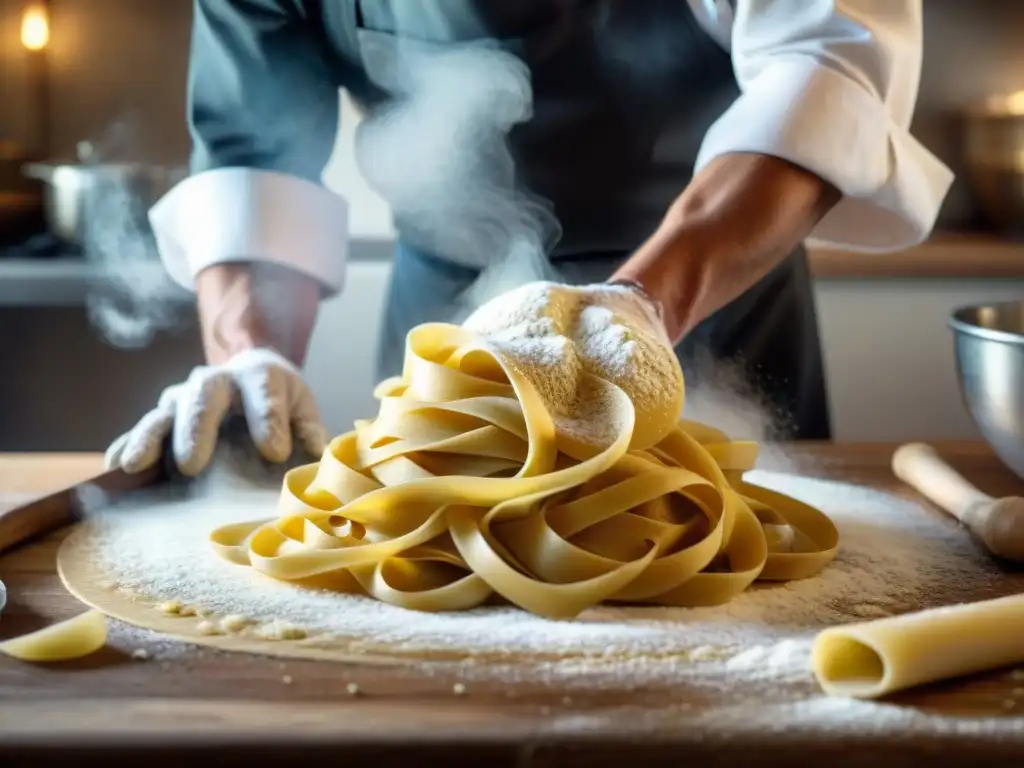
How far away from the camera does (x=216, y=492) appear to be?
1182mm

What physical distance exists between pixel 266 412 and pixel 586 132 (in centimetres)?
62

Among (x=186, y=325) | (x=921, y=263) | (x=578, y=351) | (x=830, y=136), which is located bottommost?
(x=186, y=325)

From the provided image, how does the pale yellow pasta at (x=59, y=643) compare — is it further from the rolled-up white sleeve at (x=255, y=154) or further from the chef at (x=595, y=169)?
the rolled-up white sleeve at (x=255, y=154)

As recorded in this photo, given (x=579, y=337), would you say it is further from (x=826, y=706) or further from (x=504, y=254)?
(x=504, y=254)

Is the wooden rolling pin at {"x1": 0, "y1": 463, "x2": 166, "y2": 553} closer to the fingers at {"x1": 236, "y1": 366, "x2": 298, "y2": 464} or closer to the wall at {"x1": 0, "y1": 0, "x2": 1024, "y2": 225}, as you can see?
the fingers at {"x1": 236, "y1": 366, "x2": 298, "y2": 464}

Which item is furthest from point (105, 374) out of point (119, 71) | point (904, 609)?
point (904, 609)

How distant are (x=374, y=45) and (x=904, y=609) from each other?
41.9 inches

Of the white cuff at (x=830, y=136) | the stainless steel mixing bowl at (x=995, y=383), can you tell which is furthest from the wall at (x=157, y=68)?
the stainless steel mixing bowl at (x=995, y=383)

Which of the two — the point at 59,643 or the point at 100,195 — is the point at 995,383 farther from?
the point at 100,195

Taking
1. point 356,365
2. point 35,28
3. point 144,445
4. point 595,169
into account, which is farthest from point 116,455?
point 35,28

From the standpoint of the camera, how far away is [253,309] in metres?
1.46

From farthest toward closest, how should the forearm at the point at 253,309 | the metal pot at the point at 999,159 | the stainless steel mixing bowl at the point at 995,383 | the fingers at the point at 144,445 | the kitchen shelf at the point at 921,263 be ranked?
1. the metal pot at the point at 999,159
2. the kitchen shelf at the point at 921,263
3. the forearm at the point at 253,309
4. the fingers at the point at 144,445
5. the stainless steel mixing bowl at the point at 995,383

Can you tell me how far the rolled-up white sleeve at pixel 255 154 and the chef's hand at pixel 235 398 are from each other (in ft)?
0.22

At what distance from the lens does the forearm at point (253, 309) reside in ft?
4.73
